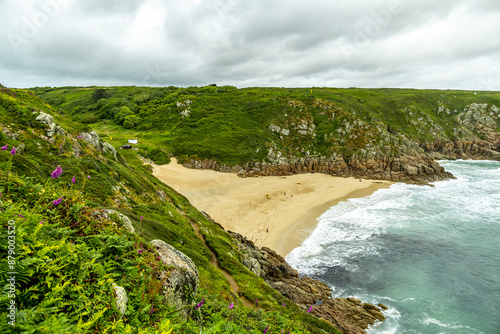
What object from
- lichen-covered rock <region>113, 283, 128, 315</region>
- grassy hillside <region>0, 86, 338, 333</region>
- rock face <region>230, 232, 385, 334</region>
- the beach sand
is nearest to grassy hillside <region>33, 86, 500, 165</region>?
the beach sand

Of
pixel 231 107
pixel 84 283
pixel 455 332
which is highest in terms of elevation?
pixel 231 107

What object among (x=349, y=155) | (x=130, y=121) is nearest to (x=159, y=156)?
(x=130, y=121)

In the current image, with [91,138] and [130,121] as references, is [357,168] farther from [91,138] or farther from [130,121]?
[130,121]

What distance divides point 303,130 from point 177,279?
232ft

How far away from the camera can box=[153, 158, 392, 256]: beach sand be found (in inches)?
1235

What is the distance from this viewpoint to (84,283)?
417 centimetres

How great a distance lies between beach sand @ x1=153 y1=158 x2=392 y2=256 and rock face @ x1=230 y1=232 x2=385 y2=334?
6.36 metres

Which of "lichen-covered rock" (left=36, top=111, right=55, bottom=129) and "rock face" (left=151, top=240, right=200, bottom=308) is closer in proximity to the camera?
"rock face" (left=151, top=240, right=200, bottom=308)

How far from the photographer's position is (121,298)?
446 centimetres

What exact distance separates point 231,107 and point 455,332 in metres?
82.2

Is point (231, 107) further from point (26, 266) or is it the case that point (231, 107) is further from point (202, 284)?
point (26, 266)

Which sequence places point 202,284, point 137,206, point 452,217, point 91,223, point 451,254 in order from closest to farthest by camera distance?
point 91,223
point 202,284
point 137,206
point 451,254
point 452,217

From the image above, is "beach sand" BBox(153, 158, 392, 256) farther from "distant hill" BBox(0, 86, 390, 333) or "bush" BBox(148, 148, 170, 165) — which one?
"distant hill" BBox(0, 86, 390, 333)

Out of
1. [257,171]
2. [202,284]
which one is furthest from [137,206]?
[257,171]
